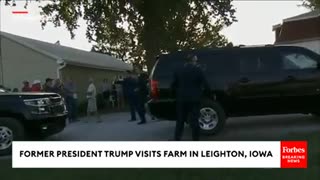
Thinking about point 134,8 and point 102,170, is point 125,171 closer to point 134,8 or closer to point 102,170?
point 102,170

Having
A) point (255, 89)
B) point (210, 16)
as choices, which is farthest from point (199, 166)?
point (210, 16)

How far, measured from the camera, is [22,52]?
27812 mm

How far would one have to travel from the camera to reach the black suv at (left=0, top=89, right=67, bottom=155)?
35.9 feet

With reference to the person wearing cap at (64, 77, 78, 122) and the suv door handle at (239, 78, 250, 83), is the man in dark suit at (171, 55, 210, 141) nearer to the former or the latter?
the suv door handle at (239, 78, 250, 83)

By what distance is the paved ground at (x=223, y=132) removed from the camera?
1135 cm

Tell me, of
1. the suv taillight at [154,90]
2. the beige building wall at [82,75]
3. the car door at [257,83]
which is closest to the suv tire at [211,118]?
the car door at [257,83]

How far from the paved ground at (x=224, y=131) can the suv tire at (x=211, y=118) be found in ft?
0.64

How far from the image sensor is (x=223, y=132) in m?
12.0

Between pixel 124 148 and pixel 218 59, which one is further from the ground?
pixel 218 59

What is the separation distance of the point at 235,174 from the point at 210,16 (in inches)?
806

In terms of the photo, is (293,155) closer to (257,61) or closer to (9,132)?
(257,61)

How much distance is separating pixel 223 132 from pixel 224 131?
0.50ft

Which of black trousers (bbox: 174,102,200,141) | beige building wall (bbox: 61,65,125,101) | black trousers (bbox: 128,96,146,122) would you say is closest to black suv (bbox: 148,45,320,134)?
black trousers (bbox: 174,102,200,141)

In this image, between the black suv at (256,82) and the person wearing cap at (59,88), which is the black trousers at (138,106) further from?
the black suv at (256,82)
